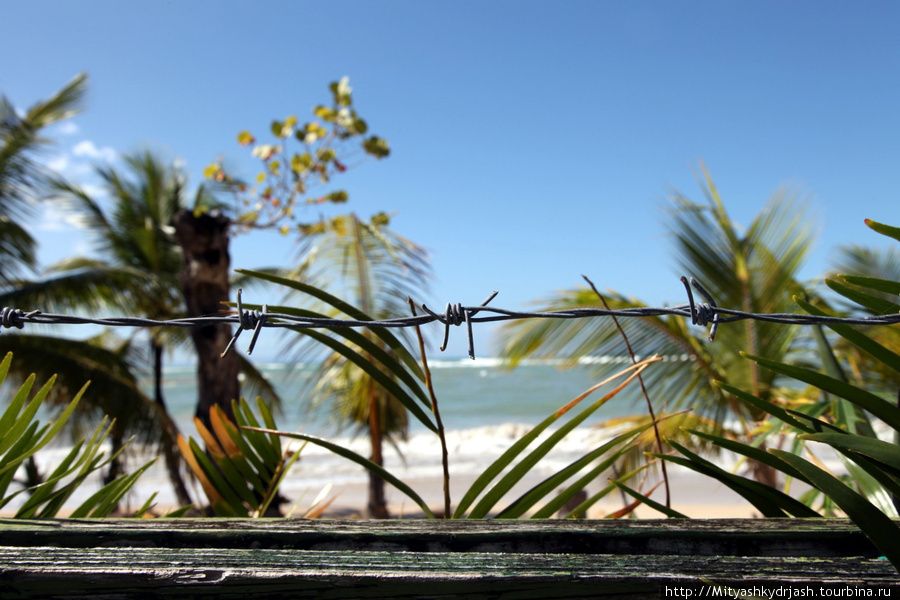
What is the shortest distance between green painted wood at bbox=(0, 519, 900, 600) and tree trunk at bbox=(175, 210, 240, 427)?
12.3 feet

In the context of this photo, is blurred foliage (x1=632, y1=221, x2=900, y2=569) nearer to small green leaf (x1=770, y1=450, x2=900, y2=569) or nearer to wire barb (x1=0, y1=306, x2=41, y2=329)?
small green leaf (x1=770, y1=450, x2=900, y2=569)

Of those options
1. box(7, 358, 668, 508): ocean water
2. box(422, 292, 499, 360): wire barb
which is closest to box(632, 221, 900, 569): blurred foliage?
box(422, 292, 499, 360): wire barb

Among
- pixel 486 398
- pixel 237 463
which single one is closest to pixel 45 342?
pixel 237 463

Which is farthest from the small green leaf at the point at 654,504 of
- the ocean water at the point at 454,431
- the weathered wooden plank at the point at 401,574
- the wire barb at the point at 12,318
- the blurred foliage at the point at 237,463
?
the ocean water at the point at 454,431

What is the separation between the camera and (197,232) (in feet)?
15.1

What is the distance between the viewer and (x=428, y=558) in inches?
33.5

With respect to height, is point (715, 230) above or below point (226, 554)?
above

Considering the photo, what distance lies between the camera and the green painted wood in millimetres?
785

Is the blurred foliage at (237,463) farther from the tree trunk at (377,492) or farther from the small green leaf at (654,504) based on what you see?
the tree trunk at (377,492)

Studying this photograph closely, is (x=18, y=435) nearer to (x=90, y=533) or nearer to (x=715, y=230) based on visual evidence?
(x=90, y=533)

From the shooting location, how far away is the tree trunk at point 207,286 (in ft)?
15.1

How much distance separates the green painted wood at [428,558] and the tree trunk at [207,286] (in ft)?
12.3

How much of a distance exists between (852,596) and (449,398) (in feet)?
94.6

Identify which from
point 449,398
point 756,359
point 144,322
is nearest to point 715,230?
point 756,359
